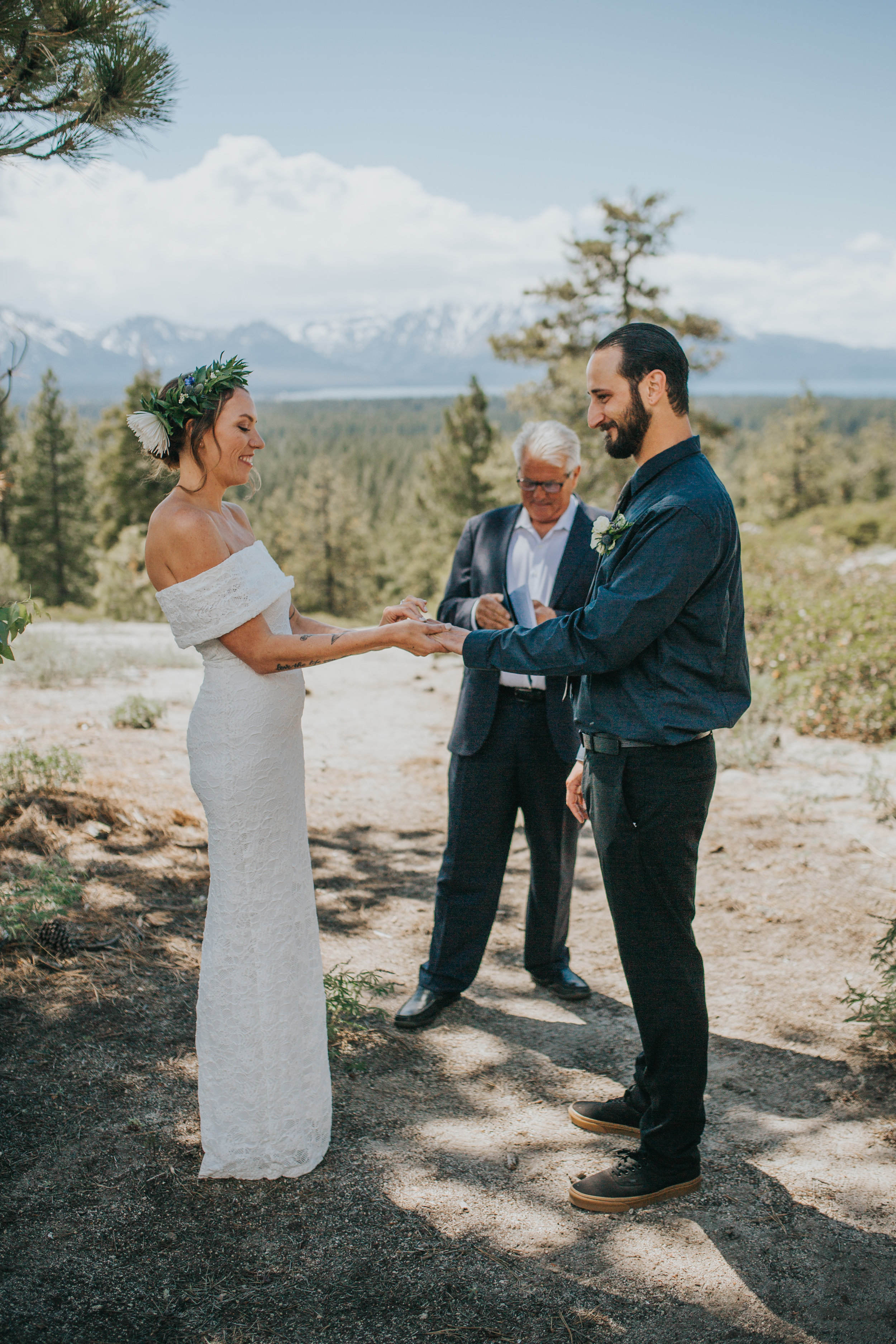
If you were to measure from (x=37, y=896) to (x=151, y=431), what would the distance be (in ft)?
8.44

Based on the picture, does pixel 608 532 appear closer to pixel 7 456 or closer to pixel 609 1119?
pixel 609 1119

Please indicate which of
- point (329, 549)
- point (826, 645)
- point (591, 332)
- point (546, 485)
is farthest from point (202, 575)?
point (329, 549)

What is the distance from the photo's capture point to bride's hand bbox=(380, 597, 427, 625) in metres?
3.10

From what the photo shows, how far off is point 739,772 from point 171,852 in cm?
443

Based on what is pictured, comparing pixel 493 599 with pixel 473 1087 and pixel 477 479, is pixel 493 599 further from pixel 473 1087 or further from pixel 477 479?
pixel 477 479

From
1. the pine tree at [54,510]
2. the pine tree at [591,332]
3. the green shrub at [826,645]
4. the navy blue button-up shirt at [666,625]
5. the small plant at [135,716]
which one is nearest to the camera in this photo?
the navy blue button-up shirt at [666,625]

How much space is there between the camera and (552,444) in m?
3.69

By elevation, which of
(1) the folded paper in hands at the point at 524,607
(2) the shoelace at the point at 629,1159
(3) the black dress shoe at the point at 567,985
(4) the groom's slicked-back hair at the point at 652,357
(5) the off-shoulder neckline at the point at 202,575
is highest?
(4) the groom's slicked-back hair at the point at 652,357

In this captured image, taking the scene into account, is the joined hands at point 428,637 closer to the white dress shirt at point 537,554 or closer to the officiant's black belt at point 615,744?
the officiant's black belt at point 615,744

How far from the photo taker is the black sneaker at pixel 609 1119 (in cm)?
306

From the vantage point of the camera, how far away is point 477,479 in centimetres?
4175

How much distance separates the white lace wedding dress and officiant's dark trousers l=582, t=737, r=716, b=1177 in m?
0.96

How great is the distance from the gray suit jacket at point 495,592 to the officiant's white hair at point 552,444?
26 centimetres

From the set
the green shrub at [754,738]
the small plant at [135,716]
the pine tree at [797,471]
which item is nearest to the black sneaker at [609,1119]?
the green shrub at [754,738]
